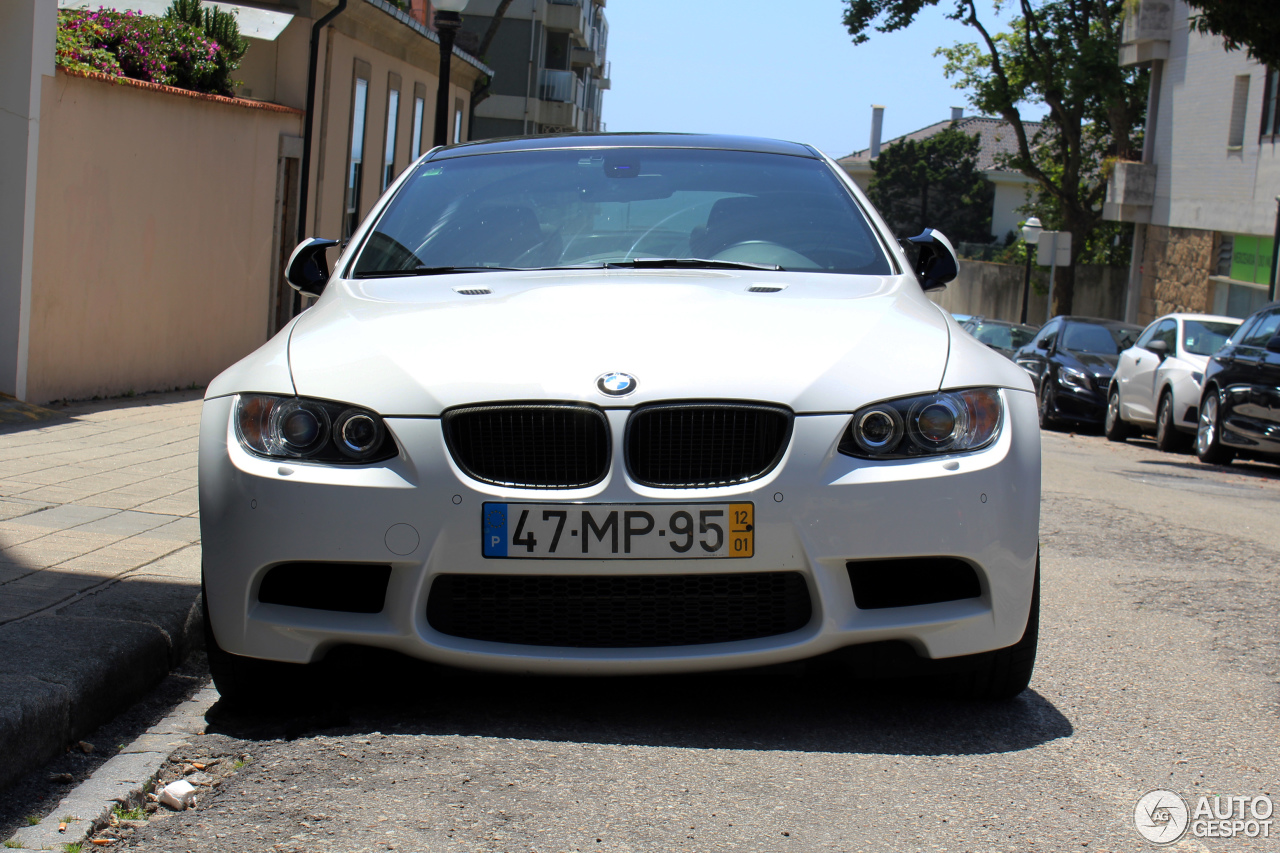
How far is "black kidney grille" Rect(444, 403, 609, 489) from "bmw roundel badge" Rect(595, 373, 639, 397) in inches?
3.2

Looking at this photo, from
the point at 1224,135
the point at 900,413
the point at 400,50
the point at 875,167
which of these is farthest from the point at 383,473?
the point at 875,167

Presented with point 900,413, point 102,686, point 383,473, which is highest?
point 900,413

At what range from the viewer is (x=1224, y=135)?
96.5ft

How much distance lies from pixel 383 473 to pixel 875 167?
92997 millimetres

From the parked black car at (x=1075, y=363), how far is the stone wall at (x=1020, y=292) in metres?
16.1

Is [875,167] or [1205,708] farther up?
[875,167]

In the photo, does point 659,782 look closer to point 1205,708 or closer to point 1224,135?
point 1205,708

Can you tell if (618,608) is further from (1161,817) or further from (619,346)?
(1161,817)

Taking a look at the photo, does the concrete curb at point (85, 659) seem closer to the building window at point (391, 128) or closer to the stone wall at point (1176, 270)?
the building window at point (391, 128)

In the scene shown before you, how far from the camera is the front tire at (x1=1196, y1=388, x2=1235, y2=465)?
1414 centimetres

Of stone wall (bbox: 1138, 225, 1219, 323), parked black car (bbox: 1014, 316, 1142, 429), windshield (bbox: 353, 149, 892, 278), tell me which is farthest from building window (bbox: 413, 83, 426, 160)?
windshield (bbox: 353, 149, 892, 278)

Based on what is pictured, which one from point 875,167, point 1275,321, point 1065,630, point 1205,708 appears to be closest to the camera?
point 1205,708

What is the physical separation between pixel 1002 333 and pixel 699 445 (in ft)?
75.4

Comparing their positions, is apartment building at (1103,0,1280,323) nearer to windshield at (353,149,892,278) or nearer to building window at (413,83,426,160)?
building window at (413,83,426,160)
